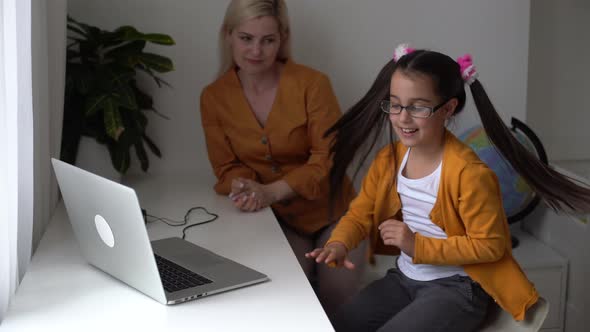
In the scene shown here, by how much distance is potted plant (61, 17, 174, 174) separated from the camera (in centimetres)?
236

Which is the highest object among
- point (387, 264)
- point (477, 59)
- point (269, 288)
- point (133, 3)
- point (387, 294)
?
point (133, 3)

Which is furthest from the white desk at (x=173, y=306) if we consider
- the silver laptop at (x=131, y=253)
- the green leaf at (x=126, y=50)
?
the green leaf at (x=126, y=50)

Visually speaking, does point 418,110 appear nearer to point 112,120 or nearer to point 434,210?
point 434,210

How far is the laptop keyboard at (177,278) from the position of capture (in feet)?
5.27

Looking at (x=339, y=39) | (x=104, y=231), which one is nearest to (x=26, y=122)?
(x=104, y=231)

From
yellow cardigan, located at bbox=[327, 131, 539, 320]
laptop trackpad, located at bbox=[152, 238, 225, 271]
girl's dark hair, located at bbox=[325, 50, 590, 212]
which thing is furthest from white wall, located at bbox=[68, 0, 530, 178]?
yellow cardigan, located at bbox=[327, 131, 539, 320]

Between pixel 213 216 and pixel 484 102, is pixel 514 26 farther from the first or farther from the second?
pixel 213 216

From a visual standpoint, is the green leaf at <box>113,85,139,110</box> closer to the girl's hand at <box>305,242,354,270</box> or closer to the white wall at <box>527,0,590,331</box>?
the girl's hand at <box>305,242,354,270</box>

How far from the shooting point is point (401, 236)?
5.78 feet

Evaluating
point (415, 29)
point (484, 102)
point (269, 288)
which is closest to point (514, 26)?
point (415, 29)

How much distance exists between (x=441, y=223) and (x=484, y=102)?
0.98 feet

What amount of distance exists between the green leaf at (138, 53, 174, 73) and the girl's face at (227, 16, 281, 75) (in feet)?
0.70

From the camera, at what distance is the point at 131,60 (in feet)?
8.05

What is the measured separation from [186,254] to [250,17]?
81 centimetres
